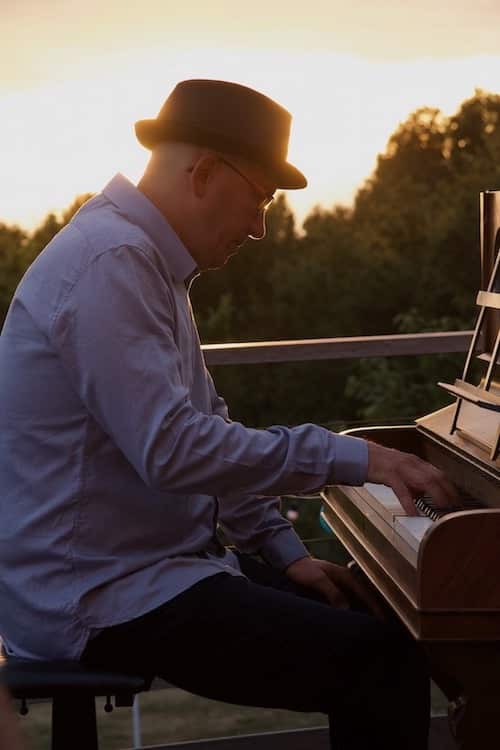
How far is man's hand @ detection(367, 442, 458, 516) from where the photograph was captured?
197 cm

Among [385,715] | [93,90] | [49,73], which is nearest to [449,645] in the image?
[385,715]

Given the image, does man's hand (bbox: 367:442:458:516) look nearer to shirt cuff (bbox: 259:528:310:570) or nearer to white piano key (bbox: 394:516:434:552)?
white piano key (bbox: 394:516:434:552)

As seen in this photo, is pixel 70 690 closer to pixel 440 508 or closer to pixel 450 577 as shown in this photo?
pixel 450 577

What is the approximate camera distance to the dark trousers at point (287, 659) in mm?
1912

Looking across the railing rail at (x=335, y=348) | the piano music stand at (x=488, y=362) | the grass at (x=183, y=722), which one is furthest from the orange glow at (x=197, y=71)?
the piano music stand at (x=488, y=362)

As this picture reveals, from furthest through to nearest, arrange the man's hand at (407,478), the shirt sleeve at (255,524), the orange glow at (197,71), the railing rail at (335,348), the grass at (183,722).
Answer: the orange glow at (197,71) → the grass at (183,722) → the railing rail at (335,348) → the shirt sleeve at (255,524) → the man's hand at (407,478)

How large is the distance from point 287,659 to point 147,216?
709mm

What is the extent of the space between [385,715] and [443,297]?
24.8m

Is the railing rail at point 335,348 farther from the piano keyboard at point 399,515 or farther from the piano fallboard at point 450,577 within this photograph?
the piano fallboard at point 450,577

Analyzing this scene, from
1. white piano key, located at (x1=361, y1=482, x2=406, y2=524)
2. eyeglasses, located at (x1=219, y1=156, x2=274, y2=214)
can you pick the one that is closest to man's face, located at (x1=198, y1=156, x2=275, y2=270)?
eyeglasses, located at (x1=219, y1=156, x2=274, y2=214)

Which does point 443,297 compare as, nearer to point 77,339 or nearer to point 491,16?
point 491,16

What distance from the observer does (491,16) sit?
21.0m

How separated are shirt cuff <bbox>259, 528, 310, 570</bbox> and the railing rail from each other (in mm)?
996

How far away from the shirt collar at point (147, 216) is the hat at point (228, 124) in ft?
0.35
